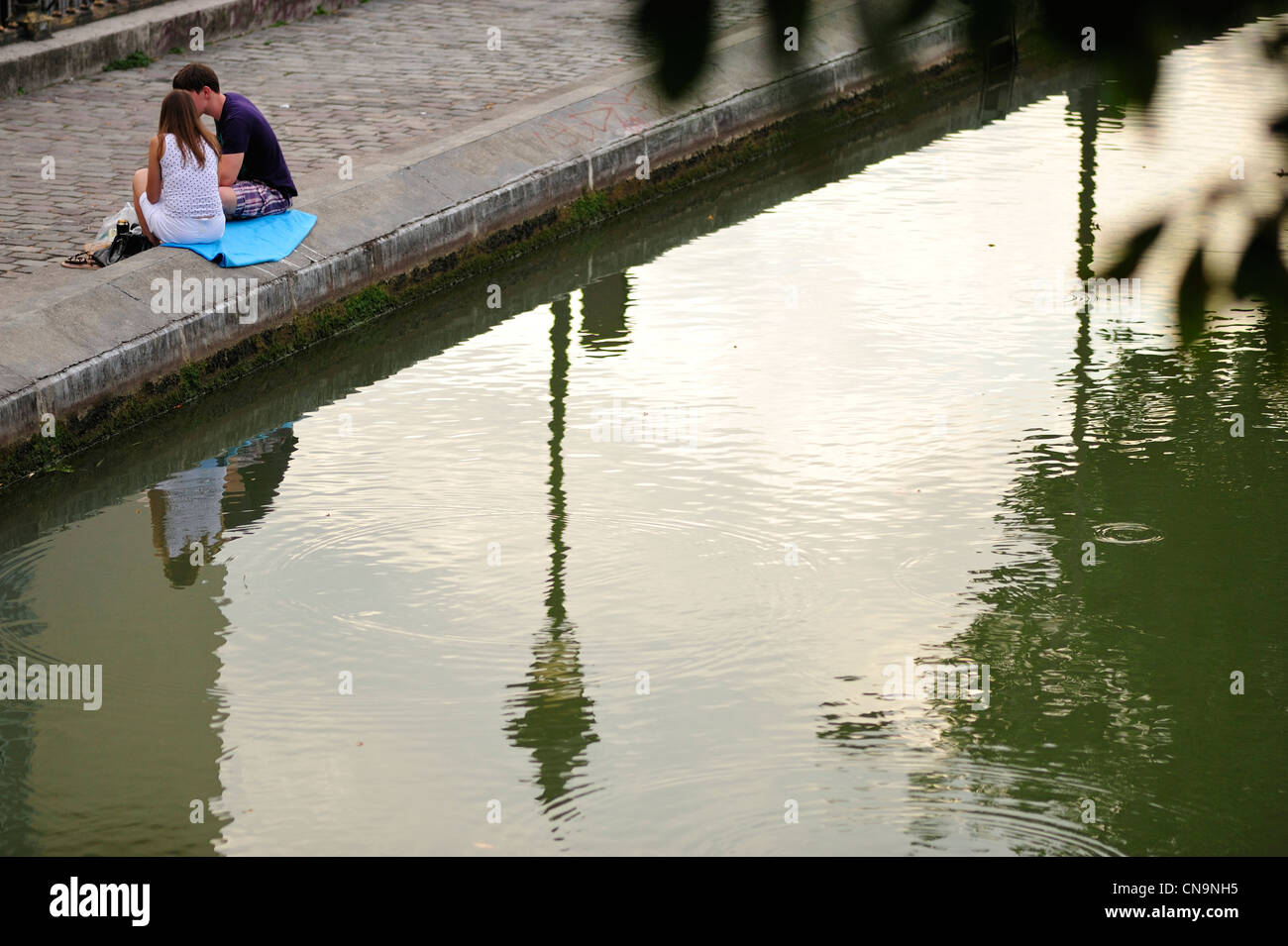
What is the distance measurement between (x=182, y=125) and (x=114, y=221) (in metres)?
0.70

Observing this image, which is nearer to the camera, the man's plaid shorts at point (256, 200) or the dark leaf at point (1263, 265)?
the dark leaf at point (1263, 265)

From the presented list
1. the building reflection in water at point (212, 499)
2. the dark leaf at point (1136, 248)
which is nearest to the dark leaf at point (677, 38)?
the dark leaf at point (1136, 248)

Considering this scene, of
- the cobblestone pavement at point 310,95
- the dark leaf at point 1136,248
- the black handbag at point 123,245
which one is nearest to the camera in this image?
the dark leaf at point 1136,248

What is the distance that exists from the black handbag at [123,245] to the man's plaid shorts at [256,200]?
0.53 meters

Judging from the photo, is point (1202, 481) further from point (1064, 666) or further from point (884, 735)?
point (884, 735)

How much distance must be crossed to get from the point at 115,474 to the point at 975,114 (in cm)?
663

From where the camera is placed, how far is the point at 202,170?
894cm

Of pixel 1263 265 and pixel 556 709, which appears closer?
pixel 1263 265

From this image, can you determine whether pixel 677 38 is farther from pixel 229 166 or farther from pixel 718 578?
pixel 229 166

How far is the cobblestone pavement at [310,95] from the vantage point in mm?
10336

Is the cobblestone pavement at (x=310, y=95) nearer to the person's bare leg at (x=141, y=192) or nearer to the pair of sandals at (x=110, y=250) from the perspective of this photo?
the pair of sandals at (x=110, y=250)

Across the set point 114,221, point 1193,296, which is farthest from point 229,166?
point 1193,296

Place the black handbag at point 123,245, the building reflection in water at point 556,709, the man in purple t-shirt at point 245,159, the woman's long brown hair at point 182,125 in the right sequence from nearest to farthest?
1. the building reflection in water at point 556,709
2. the woman's long brown hair at point 182,125
3. the black handbag at point 123,245
4. the man in purple t-shirt at point 245,159
